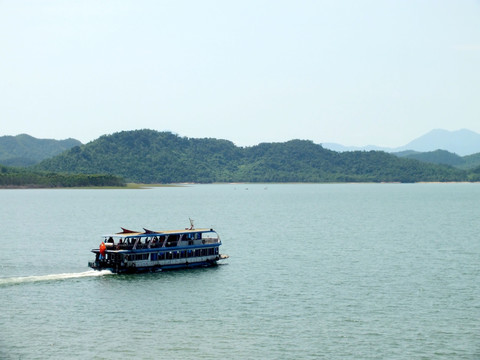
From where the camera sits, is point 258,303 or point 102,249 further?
point 102,249

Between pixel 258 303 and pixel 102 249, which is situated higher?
pixel 102 249

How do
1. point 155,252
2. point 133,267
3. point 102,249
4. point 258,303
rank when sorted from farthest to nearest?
1. point 155,252
2. point 133,267
3. point 102,249
4. point 258,303

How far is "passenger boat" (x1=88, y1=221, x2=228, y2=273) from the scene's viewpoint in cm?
6888

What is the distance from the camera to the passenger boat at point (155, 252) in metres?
68.9

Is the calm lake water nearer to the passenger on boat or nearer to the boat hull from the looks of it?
the boat hull

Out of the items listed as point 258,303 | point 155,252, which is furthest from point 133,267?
point 258,303

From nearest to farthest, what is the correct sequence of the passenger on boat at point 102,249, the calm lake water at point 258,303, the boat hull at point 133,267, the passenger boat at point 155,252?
the calm lake water at point 258,303
the passenger on boat at point 102,249
the boat hull at point 133,267
the passenger boat at point 155,252

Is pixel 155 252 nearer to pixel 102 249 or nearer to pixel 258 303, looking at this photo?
pixel 102 249

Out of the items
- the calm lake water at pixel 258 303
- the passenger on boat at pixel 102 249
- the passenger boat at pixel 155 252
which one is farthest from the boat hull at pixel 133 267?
the calm lake water at pixel 258 303

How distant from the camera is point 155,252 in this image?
7119cm

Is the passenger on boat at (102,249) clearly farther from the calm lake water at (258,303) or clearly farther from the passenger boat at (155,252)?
the calm lake water at (258,303)

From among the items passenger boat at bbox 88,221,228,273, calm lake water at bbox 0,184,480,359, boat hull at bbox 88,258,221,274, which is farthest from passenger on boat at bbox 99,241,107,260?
calm lake water at bbox 0,184,480,359

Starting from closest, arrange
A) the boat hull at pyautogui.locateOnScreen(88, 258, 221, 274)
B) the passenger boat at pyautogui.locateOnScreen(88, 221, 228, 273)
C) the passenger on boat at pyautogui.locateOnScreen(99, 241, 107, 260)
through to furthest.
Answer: the passenger on boat at pyautogui.locateOnScreen(99, 241, 107, 260) → the boat hull at pyautogui.locateOnScreen(88, 258, 221, 274) → the passenger boat at pyautogui.locateOnScreen(88, 221, 228, 273)

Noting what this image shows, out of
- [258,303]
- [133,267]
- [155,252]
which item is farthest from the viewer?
[155,252]
